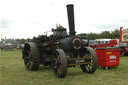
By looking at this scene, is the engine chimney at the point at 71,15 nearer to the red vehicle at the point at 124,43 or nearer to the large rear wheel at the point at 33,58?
the large rear wheel at the point at 33,58

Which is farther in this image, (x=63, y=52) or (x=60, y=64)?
(x=60, y=64)

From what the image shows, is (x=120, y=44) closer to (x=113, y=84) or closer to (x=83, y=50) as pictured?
(x=83, y=50)

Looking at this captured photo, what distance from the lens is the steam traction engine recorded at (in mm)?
6144

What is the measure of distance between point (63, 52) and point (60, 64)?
0.47 meters

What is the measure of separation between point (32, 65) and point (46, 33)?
1532 millimetres

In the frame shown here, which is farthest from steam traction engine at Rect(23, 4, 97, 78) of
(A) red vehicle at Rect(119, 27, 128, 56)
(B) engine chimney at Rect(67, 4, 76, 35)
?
(A) red vehicle at Rect(119, 27, 128, 56)

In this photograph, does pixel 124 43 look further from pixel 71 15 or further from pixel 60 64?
pixel 60 64

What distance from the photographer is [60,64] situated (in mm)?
6113

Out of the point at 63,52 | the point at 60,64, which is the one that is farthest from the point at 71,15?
the point at 60,64

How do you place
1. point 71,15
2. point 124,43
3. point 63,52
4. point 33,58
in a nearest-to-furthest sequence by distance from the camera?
point 63,52
point 71,15
point 33,58
point 124,43

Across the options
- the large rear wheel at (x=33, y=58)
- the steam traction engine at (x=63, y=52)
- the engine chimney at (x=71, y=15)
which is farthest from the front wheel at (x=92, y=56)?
the large rear wheel at (x=33, y=58)

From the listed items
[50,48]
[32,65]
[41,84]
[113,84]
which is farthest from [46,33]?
[113,84]

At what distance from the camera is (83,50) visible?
691cm

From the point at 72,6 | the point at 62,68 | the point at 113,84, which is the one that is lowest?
the point at 113,84
